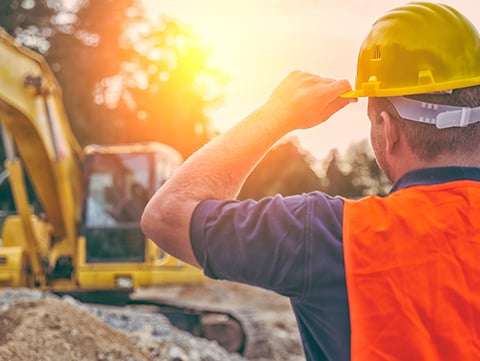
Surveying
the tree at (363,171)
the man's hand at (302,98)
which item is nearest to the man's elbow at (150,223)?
the man's hand at (302,98)

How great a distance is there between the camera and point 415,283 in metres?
1.57

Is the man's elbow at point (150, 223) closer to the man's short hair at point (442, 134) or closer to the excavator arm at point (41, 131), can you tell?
the man's short hair at point (442, 134)

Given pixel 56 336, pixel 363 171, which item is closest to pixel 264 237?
pixel 56 336

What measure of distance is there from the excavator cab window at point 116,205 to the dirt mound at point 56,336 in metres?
3.35

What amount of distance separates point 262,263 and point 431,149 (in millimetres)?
441

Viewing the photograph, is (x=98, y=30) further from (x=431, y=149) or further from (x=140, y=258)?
(x=431, y=149)

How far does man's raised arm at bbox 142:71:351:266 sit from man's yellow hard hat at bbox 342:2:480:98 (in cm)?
11

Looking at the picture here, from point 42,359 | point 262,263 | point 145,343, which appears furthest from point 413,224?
point 145,343

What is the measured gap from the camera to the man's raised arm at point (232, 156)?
1.73 meters

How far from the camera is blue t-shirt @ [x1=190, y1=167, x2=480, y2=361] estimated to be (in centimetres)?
162

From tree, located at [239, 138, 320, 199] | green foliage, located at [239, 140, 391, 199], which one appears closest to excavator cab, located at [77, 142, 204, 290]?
green foliage, located at [239, 140, 391, 199]

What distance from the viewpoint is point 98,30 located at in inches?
1209

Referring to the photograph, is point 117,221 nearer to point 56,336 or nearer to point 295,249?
point 56,336

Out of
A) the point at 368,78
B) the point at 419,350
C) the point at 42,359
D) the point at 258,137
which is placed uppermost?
the point at 368,78
